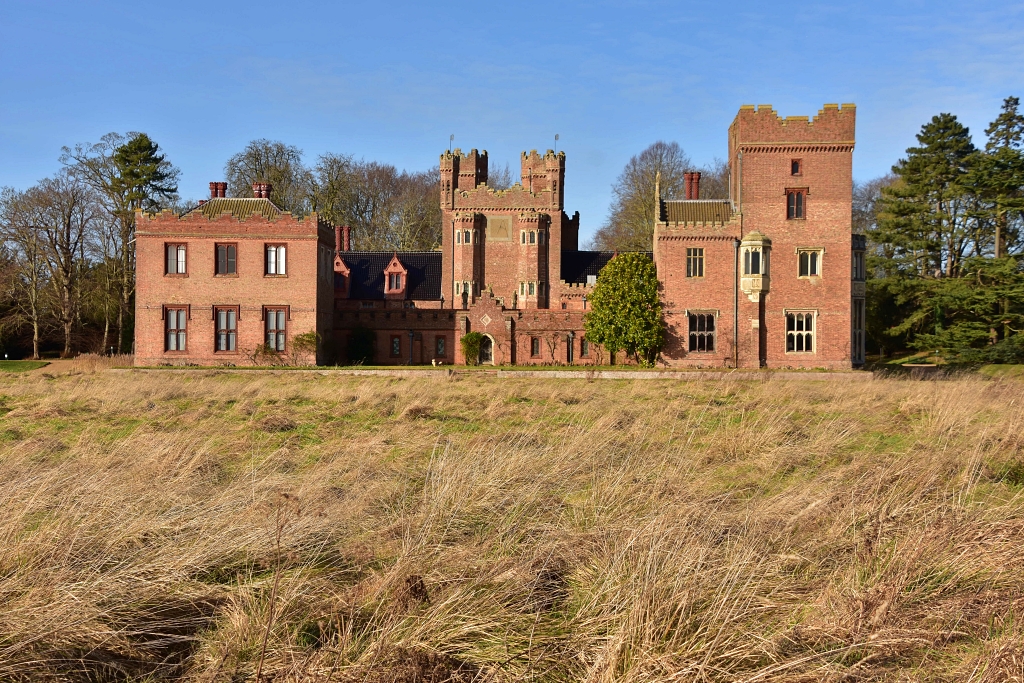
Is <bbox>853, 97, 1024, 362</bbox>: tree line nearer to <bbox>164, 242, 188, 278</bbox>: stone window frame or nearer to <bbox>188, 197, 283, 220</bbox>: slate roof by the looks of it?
<bbox>188, 197, 283, 220</bbox>: slate roof

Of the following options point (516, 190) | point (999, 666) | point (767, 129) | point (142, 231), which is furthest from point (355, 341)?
point (999, 666)

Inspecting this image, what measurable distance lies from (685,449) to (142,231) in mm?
29829

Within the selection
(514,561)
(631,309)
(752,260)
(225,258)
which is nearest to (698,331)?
(631,309)

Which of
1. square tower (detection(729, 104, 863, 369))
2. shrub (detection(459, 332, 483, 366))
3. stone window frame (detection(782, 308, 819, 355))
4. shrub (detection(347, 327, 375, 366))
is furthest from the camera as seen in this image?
shrub (detection(459, 332, 483, 366))

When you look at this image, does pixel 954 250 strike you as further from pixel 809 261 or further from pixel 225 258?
pixel 225 258

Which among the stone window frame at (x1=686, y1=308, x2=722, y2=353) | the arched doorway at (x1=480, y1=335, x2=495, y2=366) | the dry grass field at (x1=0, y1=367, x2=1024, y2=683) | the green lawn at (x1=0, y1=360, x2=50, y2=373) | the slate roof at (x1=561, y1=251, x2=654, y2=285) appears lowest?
the dry grass field at (x1=0, y1=367, x2=1024, y2=683)

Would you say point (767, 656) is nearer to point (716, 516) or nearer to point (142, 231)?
point (716, 516)

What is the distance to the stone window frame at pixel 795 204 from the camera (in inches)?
1305

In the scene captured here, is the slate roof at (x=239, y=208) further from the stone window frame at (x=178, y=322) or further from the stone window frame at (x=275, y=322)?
the stone window frame at (x=178, y=322)

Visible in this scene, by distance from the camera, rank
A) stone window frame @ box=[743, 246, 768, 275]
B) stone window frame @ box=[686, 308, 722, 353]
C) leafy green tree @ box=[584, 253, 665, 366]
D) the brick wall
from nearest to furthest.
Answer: stone window frame @ box=[743, 246, 768, 275] < the brick wall < leafy green tree @ box=[584, 253, 665, 366] < stone window frame @ box=[686, 308, 722, 353]

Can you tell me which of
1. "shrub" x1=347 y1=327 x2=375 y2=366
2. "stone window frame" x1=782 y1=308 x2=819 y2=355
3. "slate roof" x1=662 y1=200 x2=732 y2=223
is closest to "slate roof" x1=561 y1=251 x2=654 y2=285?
"slate roof" x1=662 y1=200 x2=732 y2=223

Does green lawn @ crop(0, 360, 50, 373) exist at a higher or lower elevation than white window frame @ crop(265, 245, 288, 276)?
lower

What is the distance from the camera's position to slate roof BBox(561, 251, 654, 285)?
48.0m

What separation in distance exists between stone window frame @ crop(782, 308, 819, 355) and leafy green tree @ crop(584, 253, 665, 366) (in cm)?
500
